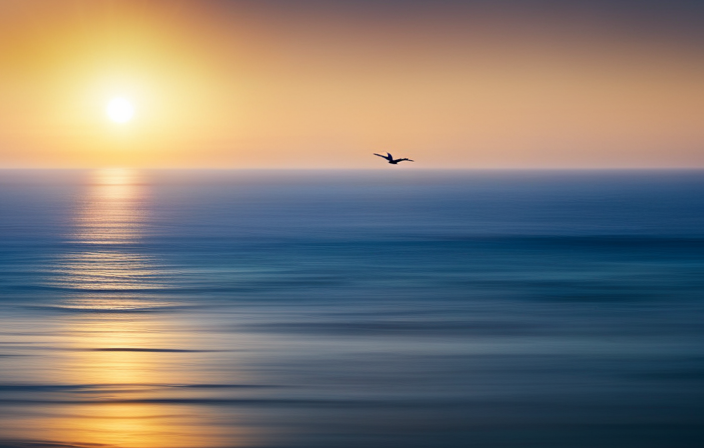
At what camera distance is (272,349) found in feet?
80.9

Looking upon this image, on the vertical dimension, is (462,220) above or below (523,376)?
above

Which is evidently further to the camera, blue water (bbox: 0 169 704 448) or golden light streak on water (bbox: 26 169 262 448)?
blue water (bbox: 0 169 704 448)

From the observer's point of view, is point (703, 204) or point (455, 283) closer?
point (455, 283)

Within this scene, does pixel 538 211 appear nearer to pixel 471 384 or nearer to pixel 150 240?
pixel 150 240

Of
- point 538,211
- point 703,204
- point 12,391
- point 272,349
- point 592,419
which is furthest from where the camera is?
point 703,204

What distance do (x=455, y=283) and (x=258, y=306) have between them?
1170 centimetres

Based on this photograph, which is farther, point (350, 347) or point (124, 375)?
point (350, 347)

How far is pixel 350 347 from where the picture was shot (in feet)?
83.0

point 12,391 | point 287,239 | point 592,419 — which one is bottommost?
point 592,419

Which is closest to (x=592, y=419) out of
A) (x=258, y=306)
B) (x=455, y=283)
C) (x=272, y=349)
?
(x=272, y=349)

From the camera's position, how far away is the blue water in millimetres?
17391

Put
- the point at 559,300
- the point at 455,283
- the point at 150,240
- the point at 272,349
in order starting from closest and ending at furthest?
the point at 272,349 → the point at 559,300 → the point at 455,283 → the point at 150,240

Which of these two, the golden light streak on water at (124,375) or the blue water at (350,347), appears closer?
the golden light streak on water at (124,375)

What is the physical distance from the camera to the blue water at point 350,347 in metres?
17.4
